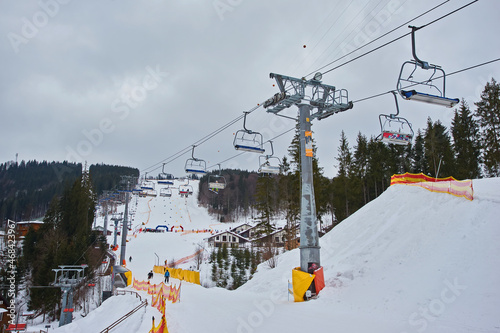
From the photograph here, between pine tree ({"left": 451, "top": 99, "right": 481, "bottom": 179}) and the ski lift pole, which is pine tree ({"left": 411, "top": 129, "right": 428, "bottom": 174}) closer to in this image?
pine tree ({"left": 451, "top": 99, "right": 481, "bottom": 179})

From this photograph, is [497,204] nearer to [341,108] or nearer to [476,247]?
[476,247]

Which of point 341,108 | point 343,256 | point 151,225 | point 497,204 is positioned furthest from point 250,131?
point 151,225

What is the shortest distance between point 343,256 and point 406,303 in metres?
7.07

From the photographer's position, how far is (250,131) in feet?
51.4

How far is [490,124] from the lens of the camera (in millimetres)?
41281

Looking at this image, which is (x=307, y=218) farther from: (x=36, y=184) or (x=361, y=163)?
(x=36, y=184)

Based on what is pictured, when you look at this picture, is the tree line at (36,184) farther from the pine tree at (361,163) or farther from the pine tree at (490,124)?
the pine tree at (490,124)

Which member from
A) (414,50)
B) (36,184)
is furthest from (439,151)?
(36,184)

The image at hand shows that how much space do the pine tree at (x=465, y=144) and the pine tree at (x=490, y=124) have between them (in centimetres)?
176

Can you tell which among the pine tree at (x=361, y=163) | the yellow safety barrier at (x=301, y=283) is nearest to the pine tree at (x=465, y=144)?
the pine tree at (x=361, y=163)

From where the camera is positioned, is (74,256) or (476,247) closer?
(476,247)

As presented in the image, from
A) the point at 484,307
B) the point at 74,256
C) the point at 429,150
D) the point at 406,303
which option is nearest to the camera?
the point at 484,307

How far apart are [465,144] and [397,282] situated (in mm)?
41044

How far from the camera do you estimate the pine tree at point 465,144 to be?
4291 centimetres
